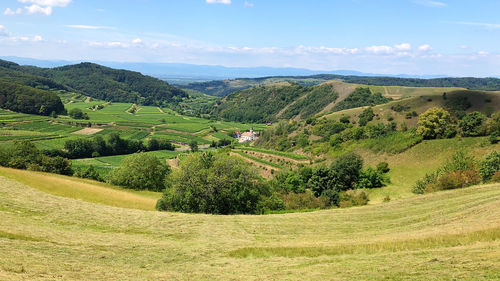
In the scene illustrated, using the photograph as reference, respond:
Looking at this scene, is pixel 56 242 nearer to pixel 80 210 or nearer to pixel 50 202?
pixel 80 210

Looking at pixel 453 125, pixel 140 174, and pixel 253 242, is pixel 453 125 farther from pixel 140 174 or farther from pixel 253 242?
pixel 253 242

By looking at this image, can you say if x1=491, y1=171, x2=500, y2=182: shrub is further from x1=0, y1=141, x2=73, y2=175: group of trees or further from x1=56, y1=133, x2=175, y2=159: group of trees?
x1=56, y1=133, x2=175, y2=159: group of trees

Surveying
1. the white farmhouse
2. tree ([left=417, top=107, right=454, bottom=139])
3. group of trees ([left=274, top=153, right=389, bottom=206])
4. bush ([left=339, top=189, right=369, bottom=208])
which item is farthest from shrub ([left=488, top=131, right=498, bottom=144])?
the white farmhouse

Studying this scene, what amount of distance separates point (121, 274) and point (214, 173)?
24800mm

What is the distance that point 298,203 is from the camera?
46.9 metres

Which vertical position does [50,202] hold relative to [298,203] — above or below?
above

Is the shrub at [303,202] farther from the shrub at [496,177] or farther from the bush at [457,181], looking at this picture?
the shrub at [496,177]

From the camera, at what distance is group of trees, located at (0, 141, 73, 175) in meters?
52.7

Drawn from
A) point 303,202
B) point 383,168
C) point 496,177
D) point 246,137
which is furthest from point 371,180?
point 246,137

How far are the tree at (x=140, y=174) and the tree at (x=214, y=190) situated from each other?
14017mm

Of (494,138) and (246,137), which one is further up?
(494,138)

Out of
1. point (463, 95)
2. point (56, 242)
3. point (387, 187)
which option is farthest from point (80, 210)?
point (463, 95)

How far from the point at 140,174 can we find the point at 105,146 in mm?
68393

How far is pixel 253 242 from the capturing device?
23016mm
